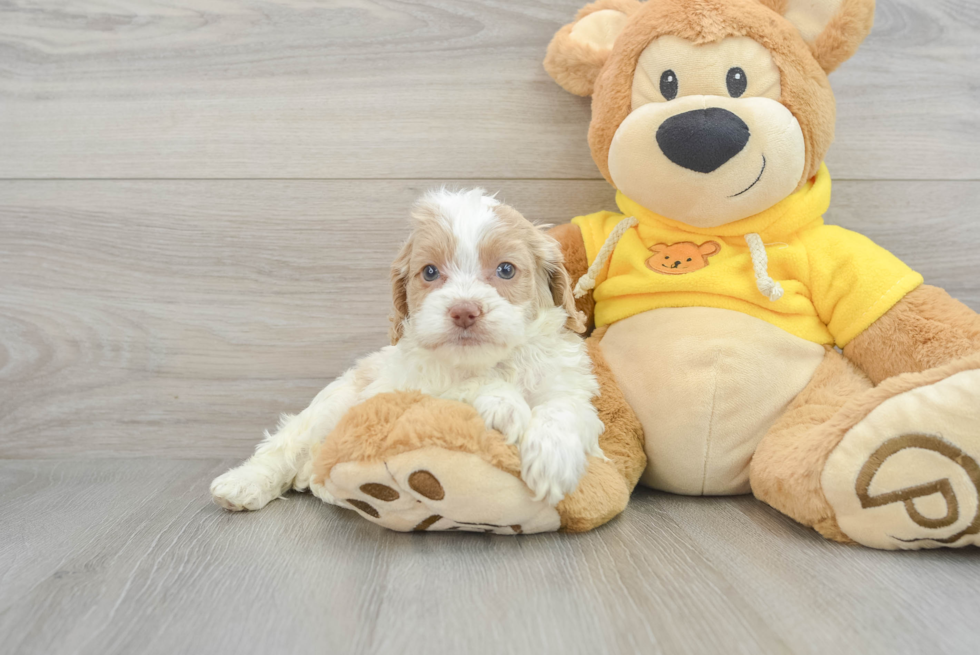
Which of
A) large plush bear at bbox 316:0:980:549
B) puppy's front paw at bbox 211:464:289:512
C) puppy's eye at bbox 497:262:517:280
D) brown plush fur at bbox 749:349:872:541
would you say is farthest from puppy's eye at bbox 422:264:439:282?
brown plush fur at bbox 749:349:872:541

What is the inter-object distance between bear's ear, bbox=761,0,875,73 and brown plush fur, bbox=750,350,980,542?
1.73ft

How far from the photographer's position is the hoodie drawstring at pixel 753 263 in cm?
105

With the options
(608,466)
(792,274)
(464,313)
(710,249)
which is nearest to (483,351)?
(464,313)

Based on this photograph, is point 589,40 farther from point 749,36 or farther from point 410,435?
point 410,435

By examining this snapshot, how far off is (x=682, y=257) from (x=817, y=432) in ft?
1.26

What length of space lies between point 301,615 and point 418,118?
3.46 feet

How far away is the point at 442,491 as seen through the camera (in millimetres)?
859

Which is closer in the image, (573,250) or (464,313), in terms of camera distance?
(464,313)

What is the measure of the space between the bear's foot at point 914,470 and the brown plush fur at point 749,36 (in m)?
0.44

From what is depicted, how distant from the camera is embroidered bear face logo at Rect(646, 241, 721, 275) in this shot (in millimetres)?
1132

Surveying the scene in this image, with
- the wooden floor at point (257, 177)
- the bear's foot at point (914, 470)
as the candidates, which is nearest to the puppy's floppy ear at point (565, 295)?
the wooden floor at point (257, 177)

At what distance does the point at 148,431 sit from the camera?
1462mm

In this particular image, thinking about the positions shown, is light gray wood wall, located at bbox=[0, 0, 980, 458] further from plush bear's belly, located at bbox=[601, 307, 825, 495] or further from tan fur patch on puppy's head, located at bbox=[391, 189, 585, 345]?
plush bear's belly, located at bbox=[601, 307, 825, 495]

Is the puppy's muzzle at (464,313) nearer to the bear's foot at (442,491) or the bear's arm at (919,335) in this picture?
the bear's foot at (442,491)
